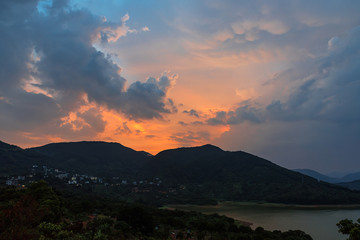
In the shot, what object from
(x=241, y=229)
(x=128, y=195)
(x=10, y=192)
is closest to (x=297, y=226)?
(x=241, y=229)

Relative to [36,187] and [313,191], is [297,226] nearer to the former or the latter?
[36,187]

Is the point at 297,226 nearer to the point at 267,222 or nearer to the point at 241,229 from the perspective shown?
the point at 267,222

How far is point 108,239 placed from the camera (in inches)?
1036

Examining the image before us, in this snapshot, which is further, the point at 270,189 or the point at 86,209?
the point at 270,189

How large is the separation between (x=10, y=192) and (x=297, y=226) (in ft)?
295

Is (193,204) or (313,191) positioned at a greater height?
(313,191)

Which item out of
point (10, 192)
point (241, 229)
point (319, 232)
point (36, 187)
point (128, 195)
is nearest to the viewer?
point (36, 187)

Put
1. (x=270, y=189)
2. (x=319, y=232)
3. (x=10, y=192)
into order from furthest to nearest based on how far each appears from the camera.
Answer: (x=270, y=189)
(x=319, y=232)
(x=10, y=192)

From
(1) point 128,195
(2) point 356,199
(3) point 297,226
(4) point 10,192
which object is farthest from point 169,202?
(2) point 356,199

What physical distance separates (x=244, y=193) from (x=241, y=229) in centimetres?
15120

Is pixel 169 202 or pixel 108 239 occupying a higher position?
pixel 108 239

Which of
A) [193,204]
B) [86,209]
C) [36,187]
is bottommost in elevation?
[193,204]

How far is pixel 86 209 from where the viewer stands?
54719 millimetres

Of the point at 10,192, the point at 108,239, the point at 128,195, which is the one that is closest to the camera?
the point at 108,239
